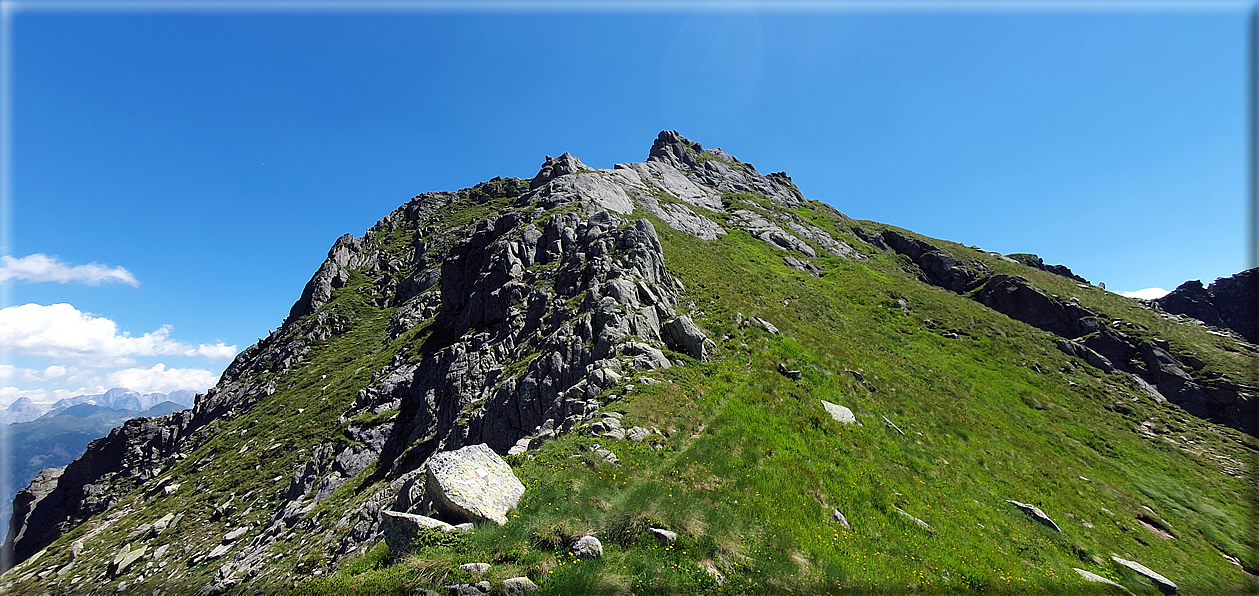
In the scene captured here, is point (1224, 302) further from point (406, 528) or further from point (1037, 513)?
point (406, 528)

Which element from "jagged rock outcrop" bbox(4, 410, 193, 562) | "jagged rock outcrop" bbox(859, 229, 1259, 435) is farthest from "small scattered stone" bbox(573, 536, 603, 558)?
"jagged rock outcrop" bbox(4, 410, 193, 562)

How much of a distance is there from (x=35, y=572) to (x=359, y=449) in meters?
26.6

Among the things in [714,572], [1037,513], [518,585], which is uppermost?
[518,585]

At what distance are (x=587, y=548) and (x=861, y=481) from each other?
12.5m

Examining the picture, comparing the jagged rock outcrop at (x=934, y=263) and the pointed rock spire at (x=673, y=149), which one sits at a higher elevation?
the pointed rock spire at (x=673, y=149)

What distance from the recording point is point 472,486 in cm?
1223

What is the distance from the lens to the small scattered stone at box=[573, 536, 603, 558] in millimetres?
10312

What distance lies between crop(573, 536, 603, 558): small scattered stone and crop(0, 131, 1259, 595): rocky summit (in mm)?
48

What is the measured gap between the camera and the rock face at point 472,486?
11422mm

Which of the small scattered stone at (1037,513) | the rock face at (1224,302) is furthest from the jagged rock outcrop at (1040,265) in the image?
the small scattered stone at (1037,513)

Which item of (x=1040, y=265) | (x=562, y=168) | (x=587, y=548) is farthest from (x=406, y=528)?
(x=1040, y=265)

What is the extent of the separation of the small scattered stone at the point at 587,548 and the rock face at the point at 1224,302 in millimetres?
110817

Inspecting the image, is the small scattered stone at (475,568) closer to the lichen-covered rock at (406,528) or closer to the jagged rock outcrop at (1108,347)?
the lichen-covered rock at (406,528)

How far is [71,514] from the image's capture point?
53.6 m
